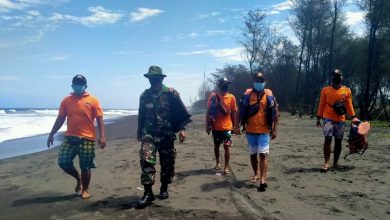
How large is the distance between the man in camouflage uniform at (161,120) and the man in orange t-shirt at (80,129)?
0.79 meters

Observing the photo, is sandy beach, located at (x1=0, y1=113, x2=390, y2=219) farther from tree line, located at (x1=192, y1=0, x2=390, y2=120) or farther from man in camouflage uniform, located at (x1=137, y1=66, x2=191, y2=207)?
tree line, located at (x1=192, y1=0, x2=390, y2=120)

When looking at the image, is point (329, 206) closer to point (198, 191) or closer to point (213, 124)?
point (198, 191)

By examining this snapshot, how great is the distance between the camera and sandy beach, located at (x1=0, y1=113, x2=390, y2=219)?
5.23 metres

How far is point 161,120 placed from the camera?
5.90m

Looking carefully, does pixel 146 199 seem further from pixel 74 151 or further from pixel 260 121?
pixel 260 121

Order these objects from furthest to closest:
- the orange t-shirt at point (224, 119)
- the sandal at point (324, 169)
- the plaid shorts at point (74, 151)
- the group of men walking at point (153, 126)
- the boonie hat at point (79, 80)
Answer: the orange t-shirt at point (224, 119) < the sandal at point (324, 169) < the boonie hat at point (79, 80) < the plaid shorts at point (74, 151) < the group of men walking at point (153, 126)

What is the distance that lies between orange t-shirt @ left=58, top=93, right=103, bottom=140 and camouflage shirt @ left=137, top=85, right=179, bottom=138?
813 mm

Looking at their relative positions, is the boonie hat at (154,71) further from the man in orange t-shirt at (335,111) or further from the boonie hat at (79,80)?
the man in orange t-shirt at (335,111)

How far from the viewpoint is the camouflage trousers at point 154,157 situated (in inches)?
221

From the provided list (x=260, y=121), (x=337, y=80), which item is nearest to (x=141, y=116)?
(x=260, y=121)

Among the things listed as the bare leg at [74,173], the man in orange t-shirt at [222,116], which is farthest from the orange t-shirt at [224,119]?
the bare leg at [74,173]

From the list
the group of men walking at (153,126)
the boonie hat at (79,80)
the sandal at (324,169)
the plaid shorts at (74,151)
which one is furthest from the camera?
the sandal at (324,169)

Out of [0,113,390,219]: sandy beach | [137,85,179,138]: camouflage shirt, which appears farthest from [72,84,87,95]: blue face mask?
[0,113,390,219]: sandy beach

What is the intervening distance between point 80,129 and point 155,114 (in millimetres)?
1227
